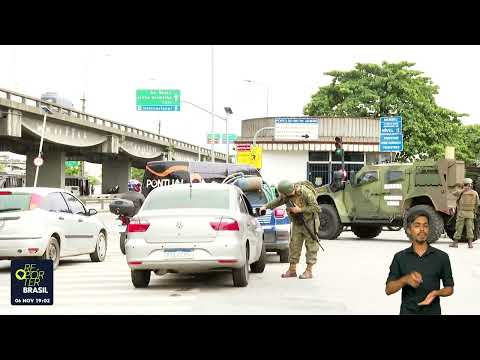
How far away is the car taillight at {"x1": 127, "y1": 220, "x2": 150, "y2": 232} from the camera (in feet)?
35.3

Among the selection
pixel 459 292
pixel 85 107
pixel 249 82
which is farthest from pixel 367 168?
pixel 85 107

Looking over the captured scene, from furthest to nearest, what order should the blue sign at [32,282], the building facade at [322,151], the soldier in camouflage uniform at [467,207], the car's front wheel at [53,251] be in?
the building facade at [322,151]
the soldier in camouflage uniform at [467,207]
the car's front wheel at [53,251]
the blue sign at [32,282]

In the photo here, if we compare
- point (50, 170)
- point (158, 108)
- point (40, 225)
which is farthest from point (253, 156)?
point (40, 225)

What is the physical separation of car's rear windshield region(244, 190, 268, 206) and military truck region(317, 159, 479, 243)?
21.7 ft

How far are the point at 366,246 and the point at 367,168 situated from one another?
3250 millimetres

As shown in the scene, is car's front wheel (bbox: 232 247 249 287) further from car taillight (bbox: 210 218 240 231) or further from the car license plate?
the car license plate

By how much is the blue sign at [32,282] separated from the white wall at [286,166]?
138 ft

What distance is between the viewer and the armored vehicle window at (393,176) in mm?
22234

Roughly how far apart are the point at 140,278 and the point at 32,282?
2971mm

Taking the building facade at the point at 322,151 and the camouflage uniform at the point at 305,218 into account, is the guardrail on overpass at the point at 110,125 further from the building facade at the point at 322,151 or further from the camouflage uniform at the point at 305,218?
the camouflage uniform at the point at 305,218

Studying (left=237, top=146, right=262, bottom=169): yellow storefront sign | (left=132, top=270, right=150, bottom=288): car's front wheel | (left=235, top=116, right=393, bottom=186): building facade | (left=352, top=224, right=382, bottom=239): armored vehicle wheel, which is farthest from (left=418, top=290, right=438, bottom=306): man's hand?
(left=235, top=116, right=393, bottom=186): building facade

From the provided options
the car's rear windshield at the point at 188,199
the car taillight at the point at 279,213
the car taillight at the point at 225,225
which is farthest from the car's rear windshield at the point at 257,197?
the car taillight at the point at 225,225

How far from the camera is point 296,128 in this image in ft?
161
